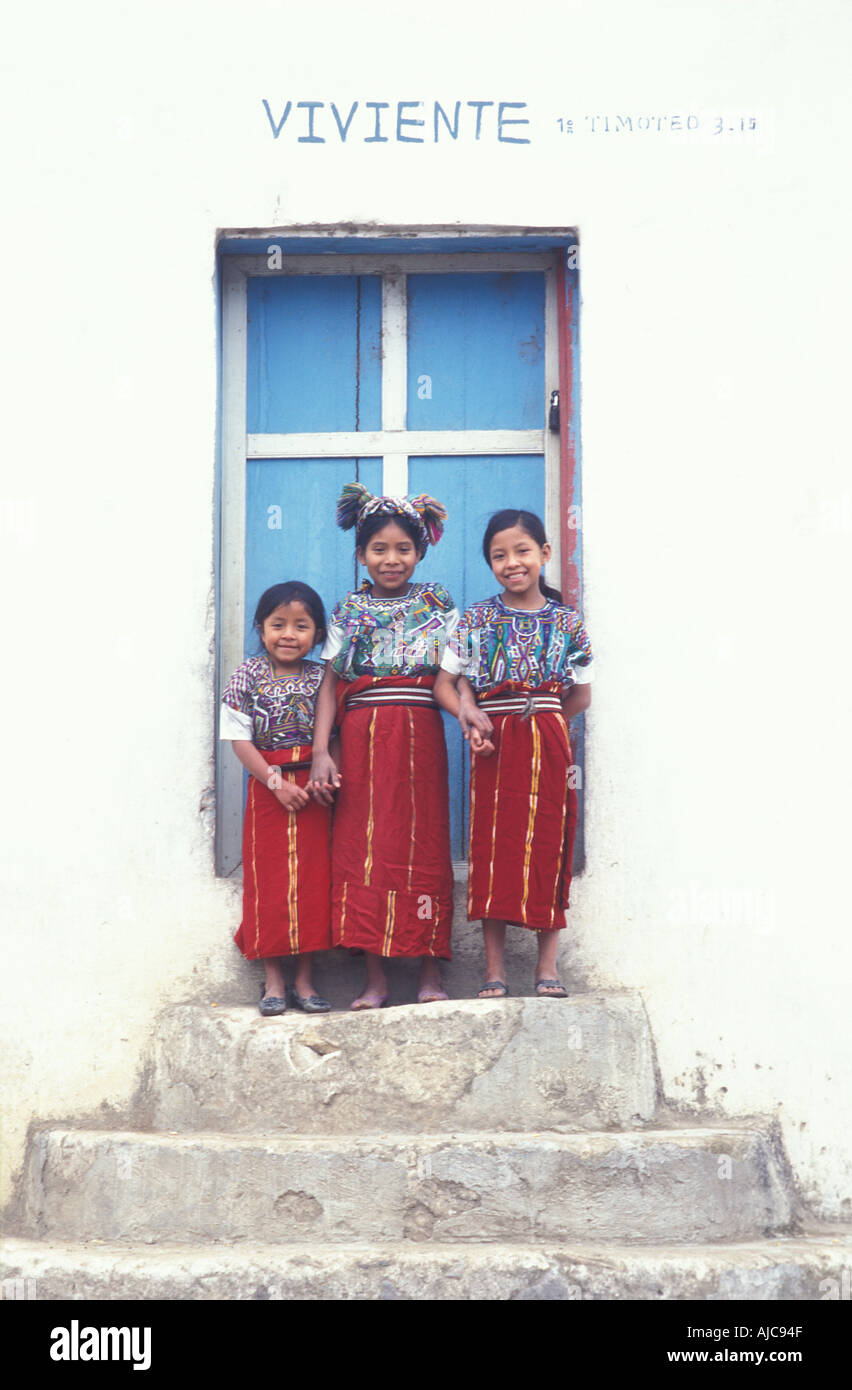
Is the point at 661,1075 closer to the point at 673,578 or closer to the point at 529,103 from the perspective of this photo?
the point at 673,578

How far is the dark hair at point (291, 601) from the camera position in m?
4.29

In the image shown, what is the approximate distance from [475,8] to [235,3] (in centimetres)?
76

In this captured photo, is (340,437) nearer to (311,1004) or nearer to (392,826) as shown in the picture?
(392,826)

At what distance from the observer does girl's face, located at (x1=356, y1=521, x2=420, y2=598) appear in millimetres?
4270

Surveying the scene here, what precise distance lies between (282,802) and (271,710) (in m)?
0.28

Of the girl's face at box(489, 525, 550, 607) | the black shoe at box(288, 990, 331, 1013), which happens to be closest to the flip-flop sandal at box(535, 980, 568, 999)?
the black shoe at box(288, 990, 331, 1013)

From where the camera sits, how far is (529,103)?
455 centimetres

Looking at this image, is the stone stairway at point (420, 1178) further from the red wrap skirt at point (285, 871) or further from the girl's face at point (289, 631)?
the girl's face at point (289, 631)

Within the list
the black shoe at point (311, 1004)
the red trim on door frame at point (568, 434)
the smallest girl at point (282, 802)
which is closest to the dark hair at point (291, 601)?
the smallest girl at point (282, 802)

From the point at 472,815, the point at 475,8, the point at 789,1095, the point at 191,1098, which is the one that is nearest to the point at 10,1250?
the point at 191,1098

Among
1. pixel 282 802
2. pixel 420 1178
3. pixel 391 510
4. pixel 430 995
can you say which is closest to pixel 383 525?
pixel 391 510

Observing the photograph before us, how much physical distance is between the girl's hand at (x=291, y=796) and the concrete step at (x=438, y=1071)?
0.61 m

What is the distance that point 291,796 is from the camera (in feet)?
13.7

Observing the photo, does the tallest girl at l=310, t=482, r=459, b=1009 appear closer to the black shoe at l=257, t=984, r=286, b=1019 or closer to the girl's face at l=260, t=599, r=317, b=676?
the girl's face at l=260, t=599, r=317, b=676
